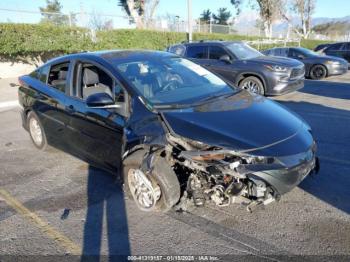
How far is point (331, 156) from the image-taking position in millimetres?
5180

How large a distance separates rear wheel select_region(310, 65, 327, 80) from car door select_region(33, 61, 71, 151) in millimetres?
12153

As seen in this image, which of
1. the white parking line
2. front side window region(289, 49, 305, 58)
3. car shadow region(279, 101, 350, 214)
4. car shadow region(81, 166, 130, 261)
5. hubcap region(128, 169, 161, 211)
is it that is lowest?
the white parking line

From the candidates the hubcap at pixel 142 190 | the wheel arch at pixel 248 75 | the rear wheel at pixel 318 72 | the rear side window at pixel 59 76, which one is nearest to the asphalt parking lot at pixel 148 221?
the hubcap at pixel 142 190

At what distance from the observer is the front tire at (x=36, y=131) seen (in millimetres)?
5738

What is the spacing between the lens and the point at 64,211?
396 cm

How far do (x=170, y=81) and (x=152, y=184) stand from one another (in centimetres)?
141

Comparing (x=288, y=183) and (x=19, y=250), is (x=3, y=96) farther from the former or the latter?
(x=288, y=183)

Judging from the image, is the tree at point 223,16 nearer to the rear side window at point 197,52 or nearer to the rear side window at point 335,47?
the rear side window at point 335,47

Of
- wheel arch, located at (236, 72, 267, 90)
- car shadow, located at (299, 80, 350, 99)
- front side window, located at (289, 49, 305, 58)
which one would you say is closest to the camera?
wheel arch, located at (236, 72, 267, 90)

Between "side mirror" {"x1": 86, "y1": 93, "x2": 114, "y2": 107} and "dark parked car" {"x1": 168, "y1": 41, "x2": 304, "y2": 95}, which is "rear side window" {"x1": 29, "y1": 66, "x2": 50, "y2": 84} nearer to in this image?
"side mirror" {"x1": 86, "y1": 93, "x2": 114, "y2": 107}

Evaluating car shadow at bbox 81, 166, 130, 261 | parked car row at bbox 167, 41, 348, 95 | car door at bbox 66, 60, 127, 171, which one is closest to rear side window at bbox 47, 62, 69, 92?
car door at bbox 66, 60, 127, 171

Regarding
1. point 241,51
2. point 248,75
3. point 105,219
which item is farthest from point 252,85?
point 105,219

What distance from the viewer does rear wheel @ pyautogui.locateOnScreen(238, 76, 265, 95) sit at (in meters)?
9.73

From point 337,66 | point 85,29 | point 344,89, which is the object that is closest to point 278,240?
point 344,89
